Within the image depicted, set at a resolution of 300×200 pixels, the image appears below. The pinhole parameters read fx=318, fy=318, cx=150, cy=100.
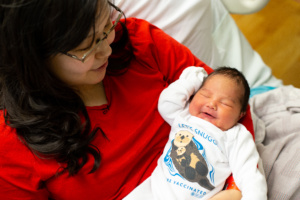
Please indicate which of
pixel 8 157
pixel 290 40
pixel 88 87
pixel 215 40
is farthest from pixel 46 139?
pixel 290 40

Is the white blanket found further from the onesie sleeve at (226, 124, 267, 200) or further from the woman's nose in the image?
the woman's nose

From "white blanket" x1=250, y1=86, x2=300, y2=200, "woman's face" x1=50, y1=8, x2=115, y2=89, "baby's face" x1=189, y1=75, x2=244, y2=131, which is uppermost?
"woman's face" x1=50, y1=8, x2=115, y2=89

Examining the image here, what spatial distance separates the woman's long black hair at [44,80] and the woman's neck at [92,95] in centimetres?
6

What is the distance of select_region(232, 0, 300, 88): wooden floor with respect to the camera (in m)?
2.32

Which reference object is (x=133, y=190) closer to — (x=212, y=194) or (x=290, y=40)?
(x=212, y=194)

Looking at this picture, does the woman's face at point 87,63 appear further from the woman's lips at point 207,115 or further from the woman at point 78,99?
the woman's lips at point 207,115

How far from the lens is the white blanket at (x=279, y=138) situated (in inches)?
43.2

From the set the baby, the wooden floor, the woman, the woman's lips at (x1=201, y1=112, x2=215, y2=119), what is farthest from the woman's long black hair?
the wooden floor

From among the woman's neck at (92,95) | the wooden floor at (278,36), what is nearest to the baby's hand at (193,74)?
the woman's neck at (92,95)

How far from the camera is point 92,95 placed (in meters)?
1.06

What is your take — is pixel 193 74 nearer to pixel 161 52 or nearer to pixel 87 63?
pixel 161 52

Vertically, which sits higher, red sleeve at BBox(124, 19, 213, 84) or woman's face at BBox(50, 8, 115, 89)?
woman's face at BBox(50, 8, 115, 89)

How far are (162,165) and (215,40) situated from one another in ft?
2.98

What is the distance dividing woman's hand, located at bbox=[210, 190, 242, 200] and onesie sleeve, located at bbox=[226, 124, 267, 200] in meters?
0.02
